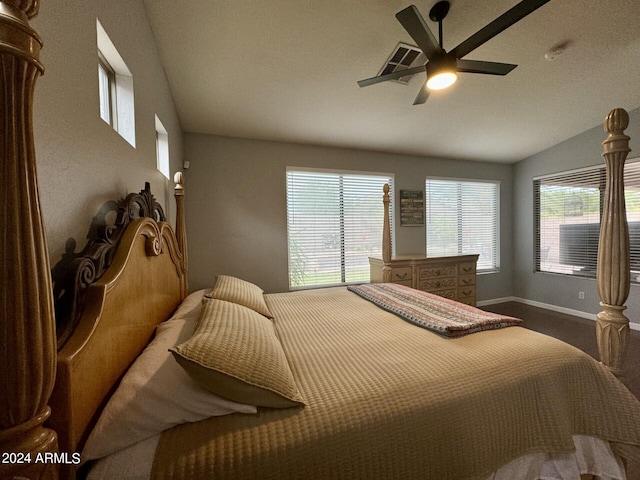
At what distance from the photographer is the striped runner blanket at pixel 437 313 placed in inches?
51.1

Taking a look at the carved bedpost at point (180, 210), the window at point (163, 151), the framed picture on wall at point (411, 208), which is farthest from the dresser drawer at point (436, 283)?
the window at point (163, 151)

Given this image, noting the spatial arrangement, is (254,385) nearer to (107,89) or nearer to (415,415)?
(415,415)

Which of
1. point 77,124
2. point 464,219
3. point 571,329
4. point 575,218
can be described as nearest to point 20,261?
point 77,124

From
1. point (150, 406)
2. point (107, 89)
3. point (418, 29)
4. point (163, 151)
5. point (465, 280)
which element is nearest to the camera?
point (150, 406)

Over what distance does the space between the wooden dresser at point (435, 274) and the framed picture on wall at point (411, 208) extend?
76 centimetres

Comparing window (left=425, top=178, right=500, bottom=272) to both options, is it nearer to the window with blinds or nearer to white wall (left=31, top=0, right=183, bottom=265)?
the window with blinds

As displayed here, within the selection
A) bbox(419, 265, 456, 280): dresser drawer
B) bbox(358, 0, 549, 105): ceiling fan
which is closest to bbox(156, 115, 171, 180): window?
bbox(358, 0, 549, 105): ceiling fan

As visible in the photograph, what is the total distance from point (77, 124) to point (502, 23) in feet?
6.41

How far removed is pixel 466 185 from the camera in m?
4.30

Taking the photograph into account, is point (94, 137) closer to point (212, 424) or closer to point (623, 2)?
point (212, 424)

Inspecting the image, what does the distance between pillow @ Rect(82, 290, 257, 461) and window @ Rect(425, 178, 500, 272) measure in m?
3.80

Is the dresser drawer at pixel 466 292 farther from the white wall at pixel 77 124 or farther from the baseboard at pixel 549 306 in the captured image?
the white wall at pixel 77 124

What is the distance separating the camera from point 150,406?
70cm

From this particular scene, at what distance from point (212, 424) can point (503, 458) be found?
3.18ft
